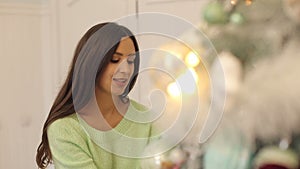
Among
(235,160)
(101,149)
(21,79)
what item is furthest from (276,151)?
(21,79)

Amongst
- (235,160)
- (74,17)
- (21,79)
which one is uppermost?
(74,17)

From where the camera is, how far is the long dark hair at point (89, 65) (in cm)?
70

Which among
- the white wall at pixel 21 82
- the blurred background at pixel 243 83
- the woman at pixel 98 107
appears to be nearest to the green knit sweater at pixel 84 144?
the woman at pixel 98 107

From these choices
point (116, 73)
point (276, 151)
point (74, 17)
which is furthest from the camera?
point (74, 17)

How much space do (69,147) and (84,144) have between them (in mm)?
28

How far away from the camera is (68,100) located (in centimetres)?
88

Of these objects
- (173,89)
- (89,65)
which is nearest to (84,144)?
(89,65)

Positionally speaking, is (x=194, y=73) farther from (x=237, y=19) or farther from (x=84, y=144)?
(x=84, y=144)

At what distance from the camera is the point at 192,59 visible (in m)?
0.42

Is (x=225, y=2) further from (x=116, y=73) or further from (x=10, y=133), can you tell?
(x=10, y=133)

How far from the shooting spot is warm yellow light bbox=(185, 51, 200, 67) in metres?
0.42

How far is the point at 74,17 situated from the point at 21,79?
370 millimetres

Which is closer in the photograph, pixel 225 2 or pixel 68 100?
pixel 225 2

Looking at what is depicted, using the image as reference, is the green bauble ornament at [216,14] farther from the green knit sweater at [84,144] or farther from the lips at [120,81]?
the green knit sweater at [84,144]
